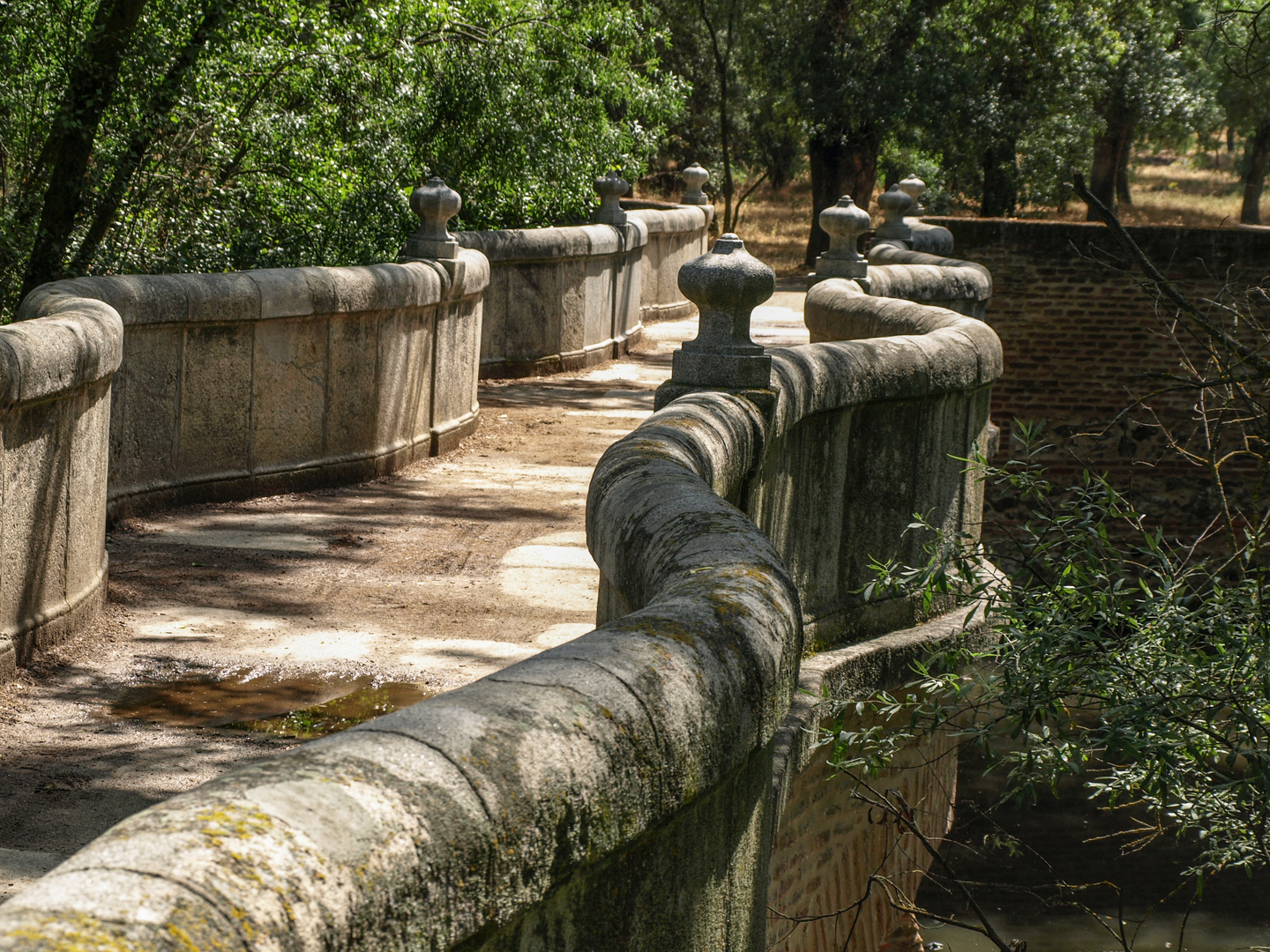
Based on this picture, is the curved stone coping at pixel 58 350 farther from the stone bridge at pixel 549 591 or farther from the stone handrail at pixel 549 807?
the stone handrail at pixel 549 807

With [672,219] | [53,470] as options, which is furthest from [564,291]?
[53,470]

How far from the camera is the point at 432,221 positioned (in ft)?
32.6

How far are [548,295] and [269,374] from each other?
588cm

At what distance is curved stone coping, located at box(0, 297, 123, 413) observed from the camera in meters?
4.96

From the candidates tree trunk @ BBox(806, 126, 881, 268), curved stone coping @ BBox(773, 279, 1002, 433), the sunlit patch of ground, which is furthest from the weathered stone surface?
tree trunk @ BBox(806, 126, 881, 268)

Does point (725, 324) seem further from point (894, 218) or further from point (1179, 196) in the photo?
point (1179, 196)

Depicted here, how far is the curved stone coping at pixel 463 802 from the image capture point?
1181 millimetres

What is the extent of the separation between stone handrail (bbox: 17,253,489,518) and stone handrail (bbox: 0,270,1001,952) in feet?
13.9

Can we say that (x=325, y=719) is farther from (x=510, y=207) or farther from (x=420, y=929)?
(x=510, y=207)

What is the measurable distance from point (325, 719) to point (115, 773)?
82 centimetres

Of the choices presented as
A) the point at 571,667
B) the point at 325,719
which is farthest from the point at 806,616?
the point at 571,667

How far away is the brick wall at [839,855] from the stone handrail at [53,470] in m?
3.13

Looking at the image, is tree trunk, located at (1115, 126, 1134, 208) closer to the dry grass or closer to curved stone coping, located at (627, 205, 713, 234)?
the dry grass

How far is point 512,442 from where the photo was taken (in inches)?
432
